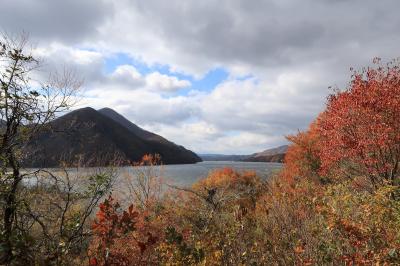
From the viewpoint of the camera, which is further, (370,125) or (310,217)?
(370,125)

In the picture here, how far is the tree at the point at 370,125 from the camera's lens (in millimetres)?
19797

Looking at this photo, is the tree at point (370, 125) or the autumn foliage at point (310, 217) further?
the tree at point (370, 125)

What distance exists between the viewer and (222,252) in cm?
771

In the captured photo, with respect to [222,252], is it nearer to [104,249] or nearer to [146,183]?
[104,249]

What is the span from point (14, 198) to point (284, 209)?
22.3ft

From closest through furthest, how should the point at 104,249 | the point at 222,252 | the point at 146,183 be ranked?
1. the point at 104,249
2. the point at 222,252
3. the point at 146,183

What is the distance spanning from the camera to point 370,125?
2020 cm

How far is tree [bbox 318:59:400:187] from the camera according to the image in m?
19.8

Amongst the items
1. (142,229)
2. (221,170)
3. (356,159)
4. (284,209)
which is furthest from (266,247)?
(221,170)

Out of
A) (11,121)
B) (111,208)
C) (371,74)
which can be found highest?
(371,74)

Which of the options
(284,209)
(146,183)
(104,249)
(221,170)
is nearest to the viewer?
(104,249)

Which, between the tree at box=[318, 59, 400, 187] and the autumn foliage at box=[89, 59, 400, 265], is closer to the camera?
the autumn foliage at box=[89, 59, 400, 265]

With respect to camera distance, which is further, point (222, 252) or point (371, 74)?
point (371, 74)

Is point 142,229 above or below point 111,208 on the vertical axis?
below
